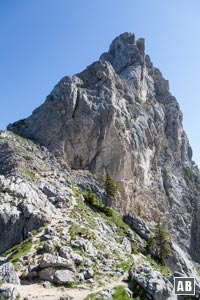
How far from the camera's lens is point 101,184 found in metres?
73.6

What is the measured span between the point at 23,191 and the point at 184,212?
2398 inches

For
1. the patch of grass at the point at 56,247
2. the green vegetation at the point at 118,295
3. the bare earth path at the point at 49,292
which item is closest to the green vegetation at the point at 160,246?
the patch of grass at the point at 56,247

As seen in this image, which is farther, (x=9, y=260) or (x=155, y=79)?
(x=155, y=79)

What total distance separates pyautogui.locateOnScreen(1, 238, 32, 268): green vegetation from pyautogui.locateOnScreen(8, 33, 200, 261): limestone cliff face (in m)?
35.0

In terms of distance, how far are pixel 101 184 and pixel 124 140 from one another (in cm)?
1380

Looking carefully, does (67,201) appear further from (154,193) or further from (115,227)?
(154,193)

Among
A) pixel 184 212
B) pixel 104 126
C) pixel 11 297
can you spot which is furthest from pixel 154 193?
pixel 11 297

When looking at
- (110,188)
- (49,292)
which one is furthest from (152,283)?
(110,188)

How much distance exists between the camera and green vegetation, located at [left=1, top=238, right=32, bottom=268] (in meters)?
32.6

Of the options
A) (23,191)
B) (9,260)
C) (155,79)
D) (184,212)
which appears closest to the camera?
(9,260)

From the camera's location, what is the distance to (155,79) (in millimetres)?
126750

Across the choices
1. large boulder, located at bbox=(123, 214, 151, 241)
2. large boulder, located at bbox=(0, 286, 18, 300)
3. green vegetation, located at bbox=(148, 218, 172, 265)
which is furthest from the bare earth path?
large boulder, located at bbox=(123, 214, 151, 241)

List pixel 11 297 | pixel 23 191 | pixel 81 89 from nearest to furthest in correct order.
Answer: pixel 11 297, pixel 23 191, pixel 81 89

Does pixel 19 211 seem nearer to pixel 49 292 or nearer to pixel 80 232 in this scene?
pixel 80 232
